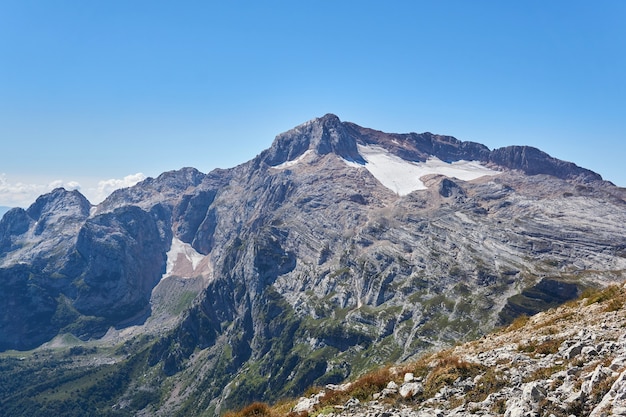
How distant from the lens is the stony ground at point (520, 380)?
17.6 meters

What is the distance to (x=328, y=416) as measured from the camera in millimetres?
24109

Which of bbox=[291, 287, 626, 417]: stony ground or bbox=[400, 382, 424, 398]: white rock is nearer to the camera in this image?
bbox=[291, 287, 626, 417]: stony ground

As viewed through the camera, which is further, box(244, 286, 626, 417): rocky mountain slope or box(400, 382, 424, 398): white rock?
box(400, 382, 424, 398): white rock

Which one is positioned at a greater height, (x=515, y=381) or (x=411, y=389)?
(x=515, y=381)

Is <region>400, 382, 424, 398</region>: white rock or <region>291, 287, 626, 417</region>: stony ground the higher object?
<region>291, 287, 626, 417</region>: stony ground

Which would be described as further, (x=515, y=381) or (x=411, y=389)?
(x=411, y=389)

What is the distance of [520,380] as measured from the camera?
72.9 feet

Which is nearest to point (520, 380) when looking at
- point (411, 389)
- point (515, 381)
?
point (515, 381)

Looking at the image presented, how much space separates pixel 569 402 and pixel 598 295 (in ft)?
74.2

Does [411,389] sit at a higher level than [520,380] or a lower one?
lower

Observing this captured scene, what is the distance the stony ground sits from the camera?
17.6m

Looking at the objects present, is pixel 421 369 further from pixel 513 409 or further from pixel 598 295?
pixel 598 295

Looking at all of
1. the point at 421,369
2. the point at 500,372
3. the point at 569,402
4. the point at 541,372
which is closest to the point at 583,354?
the point at 541,372

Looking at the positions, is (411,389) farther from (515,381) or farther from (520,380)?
(520,380)
